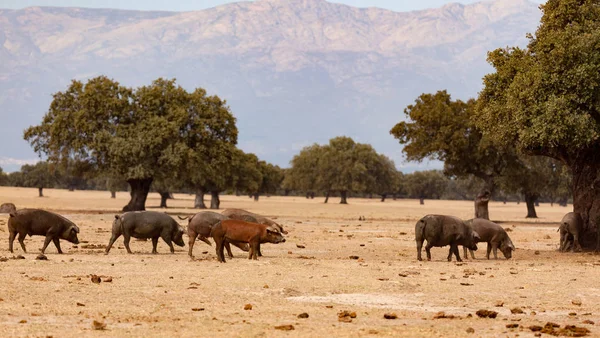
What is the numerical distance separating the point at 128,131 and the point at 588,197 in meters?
37.8

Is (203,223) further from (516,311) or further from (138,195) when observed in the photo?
(138,195)

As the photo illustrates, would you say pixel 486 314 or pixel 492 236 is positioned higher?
pixel 492 236

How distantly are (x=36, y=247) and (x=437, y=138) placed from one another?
119 ft

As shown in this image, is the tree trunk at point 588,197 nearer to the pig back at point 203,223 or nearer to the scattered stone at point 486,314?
the pig back at point 203,223

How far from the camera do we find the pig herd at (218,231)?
24.0m

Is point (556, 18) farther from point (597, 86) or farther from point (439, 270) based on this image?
point (439, 270)

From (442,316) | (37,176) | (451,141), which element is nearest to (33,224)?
(442,316)

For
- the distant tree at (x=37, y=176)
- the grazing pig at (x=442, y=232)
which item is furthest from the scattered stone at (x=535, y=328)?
the distant tree at (x=37, y=176)

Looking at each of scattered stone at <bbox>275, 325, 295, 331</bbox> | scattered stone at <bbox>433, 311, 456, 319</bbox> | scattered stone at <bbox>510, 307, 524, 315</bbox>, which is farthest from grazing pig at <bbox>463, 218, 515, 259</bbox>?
scattered stone at <bbox>275, 325, 295, 331</bbox>

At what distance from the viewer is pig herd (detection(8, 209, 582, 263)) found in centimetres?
2400

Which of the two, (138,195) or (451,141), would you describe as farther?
(138,195)

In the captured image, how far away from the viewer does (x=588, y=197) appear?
31859mm

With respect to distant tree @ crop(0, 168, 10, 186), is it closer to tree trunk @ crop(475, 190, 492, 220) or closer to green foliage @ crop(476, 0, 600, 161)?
tree trunk @ crop(475, 190, 492, 220)

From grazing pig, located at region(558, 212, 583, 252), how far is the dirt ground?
3.62m
